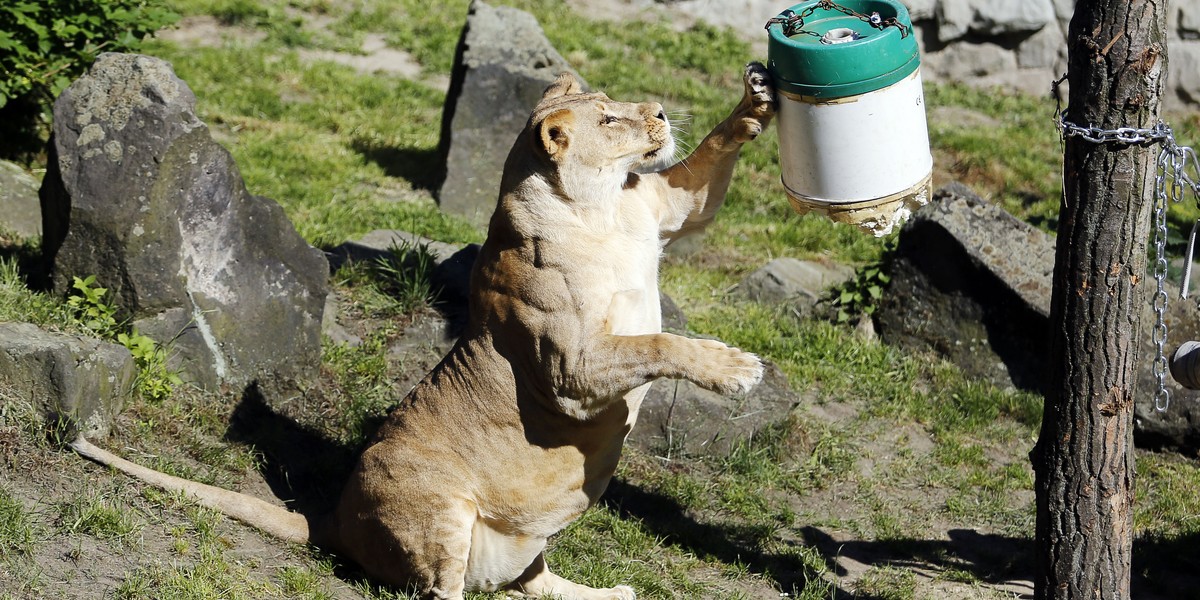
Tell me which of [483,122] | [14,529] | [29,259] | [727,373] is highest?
[727,373]

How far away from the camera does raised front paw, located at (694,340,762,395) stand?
4453 millimetres

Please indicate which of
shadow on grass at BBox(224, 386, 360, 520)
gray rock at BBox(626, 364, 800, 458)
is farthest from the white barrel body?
shadow on grass at BBox(224, 386, 360, 520)

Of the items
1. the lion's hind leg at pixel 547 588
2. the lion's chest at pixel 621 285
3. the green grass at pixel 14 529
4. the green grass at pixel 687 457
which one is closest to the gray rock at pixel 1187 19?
the green grass at pixel 687 457

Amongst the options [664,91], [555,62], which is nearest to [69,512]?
[555,62]

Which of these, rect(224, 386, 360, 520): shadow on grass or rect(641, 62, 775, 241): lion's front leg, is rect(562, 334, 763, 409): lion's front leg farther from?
rect(224, 386, 360, 520): shadow on grass

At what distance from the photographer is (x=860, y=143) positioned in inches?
174

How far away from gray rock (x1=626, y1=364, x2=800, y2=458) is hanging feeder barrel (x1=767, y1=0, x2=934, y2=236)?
7.65 feet

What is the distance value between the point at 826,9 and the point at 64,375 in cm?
384

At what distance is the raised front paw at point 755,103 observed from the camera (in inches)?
185

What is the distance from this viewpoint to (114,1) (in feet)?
28.2

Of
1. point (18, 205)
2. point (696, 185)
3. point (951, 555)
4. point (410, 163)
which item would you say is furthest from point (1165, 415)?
point (18, 205)

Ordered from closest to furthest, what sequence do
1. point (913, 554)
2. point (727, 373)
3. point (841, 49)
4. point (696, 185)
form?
point (841, 49), point (727, 373), point (696, 185), point (913, 554)

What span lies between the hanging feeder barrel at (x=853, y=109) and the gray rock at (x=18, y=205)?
529 centimetres

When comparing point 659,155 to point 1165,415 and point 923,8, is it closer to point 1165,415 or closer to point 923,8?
point 1165,415
